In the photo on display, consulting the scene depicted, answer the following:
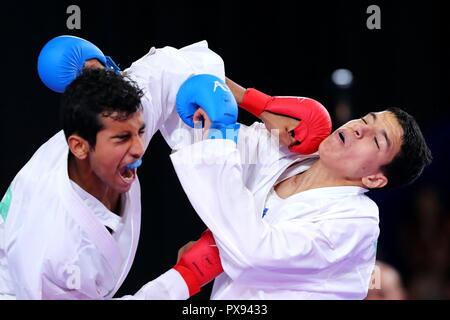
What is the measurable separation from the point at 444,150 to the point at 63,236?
5.41 feet

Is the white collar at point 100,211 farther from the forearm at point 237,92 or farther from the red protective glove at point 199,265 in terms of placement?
the forearm at point 237,92

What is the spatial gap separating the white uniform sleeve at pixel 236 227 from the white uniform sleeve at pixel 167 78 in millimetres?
212

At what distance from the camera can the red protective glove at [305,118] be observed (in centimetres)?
272

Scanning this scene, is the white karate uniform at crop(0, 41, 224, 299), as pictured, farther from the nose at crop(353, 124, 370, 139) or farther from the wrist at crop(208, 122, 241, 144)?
the nose at crop(353, 124, 370, 139)

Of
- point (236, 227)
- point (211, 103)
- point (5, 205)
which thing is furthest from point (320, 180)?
point (5, 205)

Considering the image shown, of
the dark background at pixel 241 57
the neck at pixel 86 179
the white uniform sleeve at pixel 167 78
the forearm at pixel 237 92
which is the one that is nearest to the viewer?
the neck at pixel 86 179

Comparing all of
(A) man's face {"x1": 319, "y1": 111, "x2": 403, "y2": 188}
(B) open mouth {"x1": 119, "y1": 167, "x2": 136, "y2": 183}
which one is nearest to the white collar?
(B) open mouth {"x1": 119, "y1": 167, "x2": 136, "y2": 183}

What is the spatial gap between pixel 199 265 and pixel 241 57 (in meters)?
1.59

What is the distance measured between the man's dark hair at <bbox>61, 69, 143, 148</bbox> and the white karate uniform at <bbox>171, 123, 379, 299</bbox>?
1.02 ft

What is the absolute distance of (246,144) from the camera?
2.89 m

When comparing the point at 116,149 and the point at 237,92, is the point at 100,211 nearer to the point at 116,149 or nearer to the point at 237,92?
the point at 116,149

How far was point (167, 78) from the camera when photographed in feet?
8.84

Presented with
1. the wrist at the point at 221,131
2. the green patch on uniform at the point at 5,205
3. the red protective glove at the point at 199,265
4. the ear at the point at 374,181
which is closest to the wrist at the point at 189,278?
the red protective glove at the point at 199,265

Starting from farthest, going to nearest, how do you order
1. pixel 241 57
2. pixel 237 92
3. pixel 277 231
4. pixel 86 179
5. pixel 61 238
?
pixel 241 57 → pixel 237 92 → pixel 277 231 → pixel 86 179 → pixel 61 238
